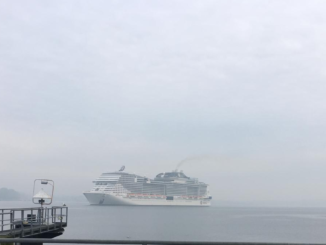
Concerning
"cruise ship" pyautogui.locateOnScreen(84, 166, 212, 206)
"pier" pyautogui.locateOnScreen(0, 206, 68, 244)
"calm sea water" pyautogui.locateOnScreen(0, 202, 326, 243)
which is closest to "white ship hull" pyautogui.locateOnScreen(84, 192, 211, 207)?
"cruise ship" pyautogui.locateOnScreen(84, 166, 212, 206)

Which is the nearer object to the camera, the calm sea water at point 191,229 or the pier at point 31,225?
the pier at point 31,225

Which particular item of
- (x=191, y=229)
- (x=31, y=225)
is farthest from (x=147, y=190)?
(x=31, y=225)

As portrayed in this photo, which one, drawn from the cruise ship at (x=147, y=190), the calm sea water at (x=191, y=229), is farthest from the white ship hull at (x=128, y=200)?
the calm sea water at (x=191, y=229)

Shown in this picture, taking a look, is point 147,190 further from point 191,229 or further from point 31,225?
point 31,225

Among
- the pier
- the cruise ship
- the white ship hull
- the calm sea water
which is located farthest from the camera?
→ the cruise ship

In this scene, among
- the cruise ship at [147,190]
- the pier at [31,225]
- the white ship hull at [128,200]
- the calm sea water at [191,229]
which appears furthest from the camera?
the cruise ship at [147,190]

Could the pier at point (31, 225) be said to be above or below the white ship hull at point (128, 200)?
above

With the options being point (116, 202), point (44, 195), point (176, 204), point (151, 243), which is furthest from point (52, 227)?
point (176, 204)

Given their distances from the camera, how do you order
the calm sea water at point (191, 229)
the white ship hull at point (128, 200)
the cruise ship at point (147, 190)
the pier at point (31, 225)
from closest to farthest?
the pier at point (31, 225)
the calm sea water at point (191, 229)
the white ship hull at point (128, 200)
the cruise ship at point (147, 190)

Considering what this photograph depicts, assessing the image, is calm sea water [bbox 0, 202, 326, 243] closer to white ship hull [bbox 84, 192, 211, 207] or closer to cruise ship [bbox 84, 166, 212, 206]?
white ship hull [bbox 84, 192, 211, 207]

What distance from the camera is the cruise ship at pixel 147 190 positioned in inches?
4368

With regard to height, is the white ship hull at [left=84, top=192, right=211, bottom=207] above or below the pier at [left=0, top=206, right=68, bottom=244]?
below

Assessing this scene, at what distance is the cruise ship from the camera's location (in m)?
111

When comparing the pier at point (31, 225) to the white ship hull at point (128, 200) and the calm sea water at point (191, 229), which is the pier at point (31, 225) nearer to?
the calm sea water at point (191, 229)
